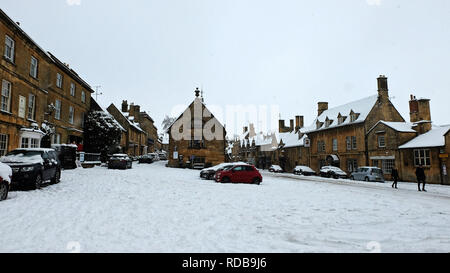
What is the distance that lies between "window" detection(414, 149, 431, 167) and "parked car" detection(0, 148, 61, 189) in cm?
3156

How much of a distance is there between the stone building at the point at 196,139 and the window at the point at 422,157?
22.0 meters

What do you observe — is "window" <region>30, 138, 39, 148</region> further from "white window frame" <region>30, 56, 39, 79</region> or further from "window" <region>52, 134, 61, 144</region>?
"white window frame" <region>30, 56, 39, 79</region>

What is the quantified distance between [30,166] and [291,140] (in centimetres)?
4780

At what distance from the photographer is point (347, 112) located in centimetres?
3900

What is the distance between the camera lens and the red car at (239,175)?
17.8 meters

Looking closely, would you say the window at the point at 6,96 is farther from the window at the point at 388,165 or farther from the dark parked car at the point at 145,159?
the window at the point at 388,165

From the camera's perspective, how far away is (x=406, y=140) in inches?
1166

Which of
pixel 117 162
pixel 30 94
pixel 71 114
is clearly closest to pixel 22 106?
pixel 30 94

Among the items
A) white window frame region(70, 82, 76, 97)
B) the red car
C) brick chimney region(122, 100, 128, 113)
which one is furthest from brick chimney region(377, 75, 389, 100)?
brick chimney region(122, 100, 128, 113)

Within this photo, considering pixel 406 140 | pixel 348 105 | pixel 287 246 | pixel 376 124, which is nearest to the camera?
pixel 287 246

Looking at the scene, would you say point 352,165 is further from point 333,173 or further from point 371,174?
point 371,174
